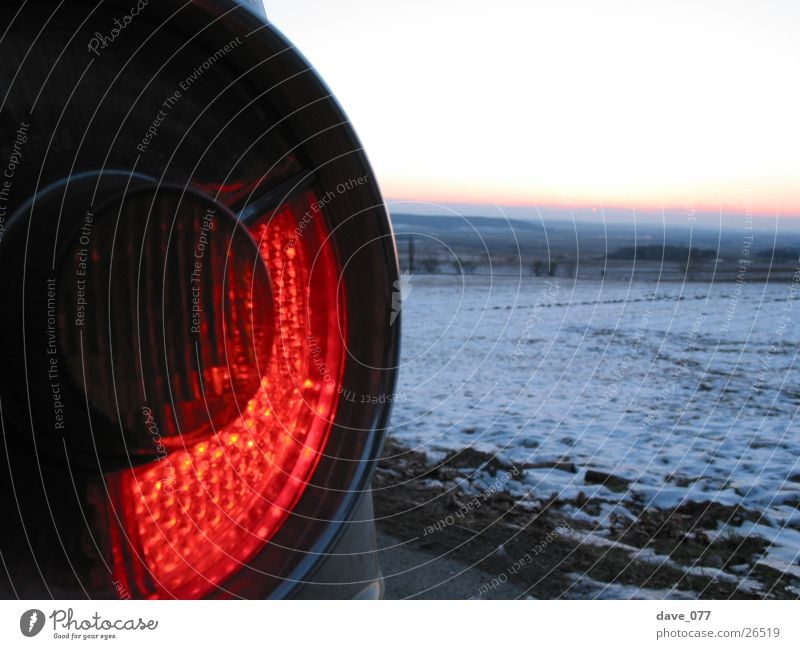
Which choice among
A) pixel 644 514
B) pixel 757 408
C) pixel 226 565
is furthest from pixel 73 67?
pixel 757 408

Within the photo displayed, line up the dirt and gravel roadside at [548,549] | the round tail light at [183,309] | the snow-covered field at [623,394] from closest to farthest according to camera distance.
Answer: the round tail light at [183,309], the dirt and gravel roadside at [548,549], the snow-covered field at [623,394]

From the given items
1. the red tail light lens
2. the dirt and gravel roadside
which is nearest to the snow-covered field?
the dirt and gravel roadside

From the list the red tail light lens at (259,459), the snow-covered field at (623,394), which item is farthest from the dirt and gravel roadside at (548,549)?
the red tail light lens at (259,459)

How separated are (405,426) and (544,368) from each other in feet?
6.03

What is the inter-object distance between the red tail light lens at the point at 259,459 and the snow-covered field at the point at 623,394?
78.2 inches

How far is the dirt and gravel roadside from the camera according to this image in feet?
7.49

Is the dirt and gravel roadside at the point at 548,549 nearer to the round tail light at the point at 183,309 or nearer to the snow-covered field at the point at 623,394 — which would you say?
the snow-covered field at the point at 623,394

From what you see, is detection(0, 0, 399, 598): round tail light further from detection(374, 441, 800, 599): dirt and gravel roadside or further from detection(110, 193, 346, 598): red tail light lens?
detection(374, 441, 800, 599): dirt and gravel roadside

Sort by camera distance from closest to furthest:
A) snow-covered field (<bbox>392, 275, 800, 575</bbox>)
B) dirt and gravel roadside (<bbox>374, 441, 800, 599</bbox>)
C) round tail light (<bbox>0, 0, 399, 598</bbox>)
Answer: round tail light (<bbox>0, 0, 399, 598</bbox>)
dirt and gravel roadside (<bbox>374, 441, 800, 599</bbox>)
snow-covered field (<bbox>392, 275, 800, 575</bbox>)

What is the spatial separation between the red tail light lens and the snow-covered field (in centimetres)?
199

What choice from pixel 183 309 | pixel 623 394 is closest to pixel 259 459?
pixel 183 309

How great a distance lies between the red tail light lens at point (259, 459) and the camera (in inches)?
32.1

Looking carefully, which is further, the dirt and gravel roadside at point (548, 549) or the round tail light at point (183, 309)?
the dirt and gravel roadside at point (548, 549)

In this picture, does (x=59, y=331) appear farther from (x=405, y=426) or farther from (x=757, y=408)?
(x=757, y=408)
